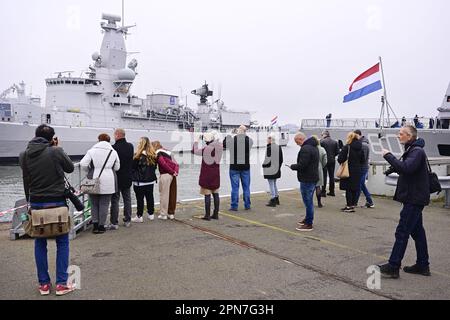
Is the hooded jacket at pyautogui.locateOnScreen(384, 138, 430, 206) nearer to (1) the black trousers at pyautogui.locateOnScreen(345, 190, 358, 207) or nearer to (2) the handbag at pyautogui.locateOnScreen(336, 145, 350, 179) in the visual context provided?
(2) the handbag at pyautogui.locateOnScreen(336, 145, 350, 179)

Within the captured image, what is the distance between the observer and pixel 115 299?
3.52 metres

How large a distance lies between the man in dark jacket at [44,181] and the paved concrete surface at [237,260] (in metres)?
0.22

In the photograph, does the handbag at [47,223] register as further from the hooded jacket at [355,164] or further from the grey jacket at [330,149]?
the grey jacket at [330,149]

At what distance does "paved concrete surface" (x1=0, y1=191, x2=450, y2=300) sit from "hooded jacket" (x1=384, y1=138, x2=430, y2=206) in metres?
0.97

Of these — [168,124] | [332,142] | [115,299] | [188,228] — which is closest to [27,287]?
[115,299]

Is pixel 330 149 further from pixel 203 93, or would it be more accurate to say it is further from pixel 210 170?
pixel 203 93

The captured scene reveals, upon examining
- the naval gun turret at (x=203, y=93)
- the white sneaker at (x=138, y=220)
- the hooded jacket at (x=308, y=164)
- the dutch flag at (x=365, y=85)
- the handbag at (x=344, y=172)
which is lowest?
the white sneaker at (x=138, y=220)

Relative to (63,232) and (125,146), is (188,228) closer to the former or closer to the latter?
(125,146)

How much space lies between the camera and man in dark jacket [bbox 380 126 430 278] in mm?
3996

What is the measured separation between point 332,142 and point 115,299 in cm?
798

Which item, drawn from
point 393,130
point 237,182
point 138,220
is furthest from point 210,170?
point 393,130

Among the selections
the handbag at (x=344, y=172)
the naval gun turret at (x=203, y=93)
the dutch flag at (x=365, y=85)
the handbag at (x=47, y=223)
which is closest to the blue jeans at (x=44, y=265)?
the handbag at (x=47, y=223)

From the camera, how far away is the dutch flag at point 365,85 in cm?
1533

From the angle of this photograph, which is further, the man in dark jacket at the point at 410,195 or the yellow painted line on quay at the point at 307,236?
the yellow painted line on quay at the point at 307,236
